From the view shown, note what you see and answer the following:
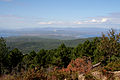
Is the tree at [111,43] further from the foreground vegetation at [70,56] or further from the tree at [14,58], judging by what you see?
the tree at [14,58]

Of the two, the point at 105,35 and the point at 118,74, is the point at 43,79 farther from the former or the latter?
the point at 105,35

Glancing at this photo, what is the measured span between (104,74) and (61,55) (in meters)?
25.3

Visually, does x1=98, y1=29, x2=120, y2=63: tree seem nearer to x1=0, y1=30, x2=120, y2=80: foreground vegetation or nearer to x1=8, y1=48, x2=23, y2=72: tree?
x1=0, y1=30, x2=120, y2=80: foreground vegetation

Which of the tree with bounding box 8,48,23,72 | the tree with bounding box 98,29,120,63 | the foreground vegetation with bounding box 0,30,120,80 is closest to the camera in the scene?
the tree with bounding box 98,29,120,63

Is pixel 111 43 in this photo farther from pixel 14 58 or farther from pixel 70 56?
pixel 14 58

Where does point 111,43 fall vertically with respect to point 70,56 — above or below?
above

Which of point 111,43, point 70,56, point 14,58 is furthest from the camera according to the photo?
point 14,58

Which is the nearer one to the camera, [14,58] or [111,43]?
[111,43]

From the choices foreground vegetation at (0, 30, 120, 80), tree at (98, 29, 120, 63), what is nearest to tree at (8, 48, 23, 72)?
foreground vegetation at (0, 30, 120, 80)

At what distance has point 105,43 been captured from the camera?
19797mm

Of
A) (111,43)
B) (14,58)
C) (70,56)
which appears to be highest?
(111,43)

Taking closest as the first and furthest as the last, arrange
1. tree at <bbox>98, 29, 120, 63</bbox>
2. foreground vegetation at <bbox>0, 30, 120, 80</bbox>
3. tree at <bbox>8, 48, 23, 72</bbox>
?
tree at <bbox>98, 29, 120, 63</bbox>, foreground vegetation at <bbox>0, 30, 120, 80</bbox>, tree at <bbox>8, 48, 23, 72</bbox>

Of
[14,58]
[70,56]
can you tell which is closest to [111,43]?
[70,56]

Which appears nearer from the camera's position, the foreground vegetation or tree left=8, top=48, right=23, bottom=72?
the foreground vegetation
